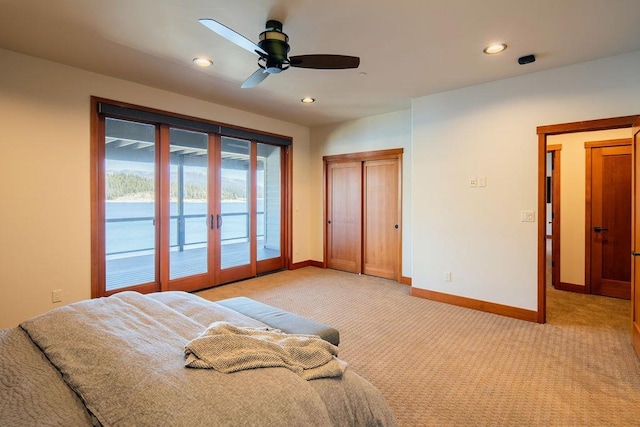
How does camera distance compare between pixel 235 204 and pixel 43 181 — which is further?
pixel 235 204

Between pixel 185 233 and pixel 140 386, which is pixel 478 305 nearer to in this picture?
pixel 140 386

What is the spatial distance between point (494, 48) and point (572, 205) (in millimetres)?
3032

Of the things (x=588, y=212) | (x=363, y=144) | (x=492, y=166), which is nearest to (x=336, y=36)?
(x=492, y=166)

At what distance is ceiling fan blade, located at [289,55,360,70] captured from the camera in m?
2.45

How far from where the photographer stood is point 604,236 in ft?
14.7

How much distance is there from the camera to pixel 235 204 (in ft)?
17.2

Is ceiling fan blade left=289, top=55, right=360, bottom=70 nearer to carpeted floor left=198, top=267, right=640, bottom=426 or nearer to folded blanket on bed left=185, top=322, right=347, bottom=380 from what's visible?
folded blanket on bed left=185, top=322, right=347, bottom=380

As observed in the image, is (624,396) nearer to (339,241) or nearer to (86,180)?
(339,241)

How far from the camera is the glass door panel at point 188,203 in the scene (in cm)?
449

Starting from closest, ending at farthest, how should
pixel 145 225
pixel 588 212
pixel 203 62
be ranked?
pixel 203 62 → pixel 145 225 → pixel 588 212

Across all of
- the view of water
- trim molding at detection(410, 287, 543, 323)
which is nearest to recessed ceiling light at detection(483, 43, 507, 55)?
trim molding at detection(410, 287, 543, 323)

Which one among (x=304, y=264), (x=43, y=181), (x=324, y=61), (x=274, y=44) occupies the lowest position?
(x=304, y=264)

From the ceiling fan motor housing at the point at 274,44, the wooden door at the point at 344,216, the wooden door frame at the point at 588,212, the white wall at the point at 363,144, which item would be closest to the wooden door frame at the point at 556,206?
the wooden door frame at the point at 588,212

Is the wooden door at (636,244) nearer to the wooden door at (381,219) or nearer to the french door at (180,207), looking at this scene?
the wooden door at (381,219)
